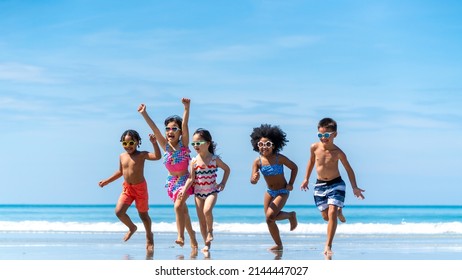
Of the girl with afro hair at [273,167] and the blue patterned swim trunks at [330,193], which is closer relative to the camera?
the blue patterned swim trunks at [330,193]

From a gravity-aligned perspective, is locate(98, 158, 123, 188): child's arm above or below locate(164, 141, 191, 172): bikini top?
below

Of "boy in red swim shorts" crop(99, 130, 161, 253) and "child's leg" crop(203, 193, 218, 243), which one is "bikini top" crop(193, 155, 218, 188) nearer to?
"child's leg" crop(203, 193, 218, 243)

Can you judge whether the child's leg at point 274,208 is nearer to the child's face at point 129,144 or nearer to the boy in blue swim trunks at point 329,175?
the boy in blue swim trunks at point 329,175

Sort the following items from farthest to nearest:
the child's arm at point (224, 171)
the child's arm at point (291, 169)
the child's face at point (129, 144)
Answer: the child's face at point (129, 144) < the child's arm at point (291, 169) < the child's arm at point (224, 171)

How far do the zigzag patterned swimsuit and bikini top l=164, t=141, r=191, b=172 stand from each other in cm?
31

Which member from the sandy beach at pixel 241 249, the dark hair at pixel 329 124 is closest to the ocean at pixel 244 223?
the sandy beach at pixel 241 249

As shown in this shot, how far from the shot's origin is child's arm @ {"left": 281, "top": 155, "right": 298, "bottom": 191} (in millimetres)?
13046

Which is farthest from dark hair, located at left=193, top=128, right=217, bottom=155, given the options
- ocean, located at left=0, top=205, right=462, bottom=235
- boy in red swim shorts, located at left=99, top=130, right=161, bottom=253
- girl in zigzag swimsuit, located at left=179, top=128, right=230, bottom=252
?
ocean, located at left=0, top=205, right=462, bottom=235

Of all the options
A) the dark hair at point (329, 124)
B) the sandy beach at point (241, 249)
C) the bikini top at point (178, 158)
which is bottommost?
the sandy beach at point (241, 249)

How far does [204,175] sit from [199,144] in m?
0.50

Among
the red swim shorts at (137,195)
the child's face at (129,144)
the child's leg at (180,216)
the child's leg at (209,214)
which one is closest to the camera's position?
the child's leg at (209,214)

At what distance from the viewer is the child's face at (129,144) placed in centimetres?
1337
